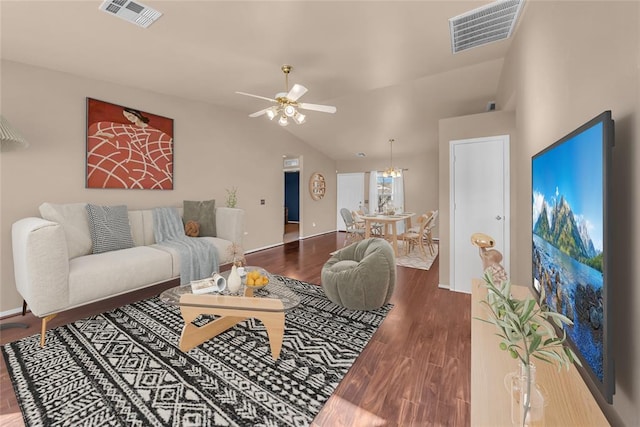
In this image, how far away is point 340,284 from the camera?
2.72 m

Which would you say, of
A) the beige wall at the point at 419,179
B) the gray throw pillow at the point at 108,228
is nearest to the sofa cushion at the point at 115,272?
the gray throw pillow at the point at 108,228

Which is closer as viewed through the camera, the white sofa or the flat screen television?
the flat screen television

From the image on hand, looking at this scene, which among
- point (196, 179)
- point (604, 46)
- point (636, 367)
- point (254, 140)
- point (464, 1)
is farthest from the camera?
point (254, 140)

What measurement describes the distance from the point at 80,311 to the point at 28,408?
146cm

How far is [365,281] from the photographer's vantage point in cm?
263

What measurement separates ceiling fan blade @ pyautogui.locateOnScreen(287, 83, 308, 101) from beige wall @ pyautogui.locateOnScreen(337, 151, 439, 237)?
567 centimetres

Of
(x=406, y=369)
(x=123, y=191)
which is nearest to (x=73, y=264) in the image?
(x=123, y=191)

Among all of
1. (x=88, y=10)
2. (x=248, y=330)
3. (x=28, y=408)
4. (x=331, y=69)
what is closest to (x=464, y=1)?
(x=331, y=69)

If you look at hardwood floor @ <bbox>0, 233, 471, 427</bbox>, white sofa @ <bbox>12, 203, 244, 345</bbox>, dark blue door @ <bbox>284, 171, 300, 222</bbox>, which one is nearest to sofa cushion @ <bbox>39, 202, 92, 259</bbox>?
white sofa @ <bbox>12, 203, 244, 345</bbox>

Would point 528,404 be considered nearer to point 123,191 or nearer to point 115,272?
point 115,272

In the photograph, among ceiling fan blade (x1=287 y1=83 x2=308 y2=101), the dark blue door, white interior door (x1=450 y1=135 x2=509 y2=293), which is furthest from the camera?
the dark blue door

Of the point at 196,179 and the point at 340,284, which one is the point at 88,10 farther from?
the point at 340,284

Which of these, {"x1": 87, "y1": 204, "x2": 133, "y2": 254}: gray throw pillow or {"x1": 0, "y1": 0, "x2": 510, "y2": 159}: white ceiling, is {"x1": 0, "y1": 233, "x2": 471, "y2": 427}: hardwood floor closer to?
{"x1": 87, "y1": 204, "x2": 133, "y2": 254}: gray throw pillow

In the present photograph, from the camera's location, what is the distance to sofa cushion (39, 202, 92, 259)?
2.77m
